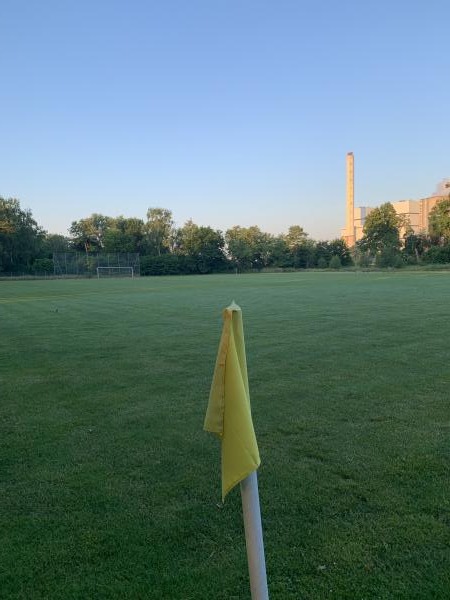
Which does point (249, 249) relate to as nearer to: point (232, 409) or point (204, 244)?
point (204, 244)

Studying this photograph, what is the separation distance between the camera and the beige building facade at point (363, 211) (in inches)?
4003

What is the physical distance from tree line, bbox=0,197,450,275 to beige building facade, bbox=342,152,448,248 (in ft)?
36.2

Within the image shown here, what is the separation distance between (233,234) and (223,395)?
93.3 meters

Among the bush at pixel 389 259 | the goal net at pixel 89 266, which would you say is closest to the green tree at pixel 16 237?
the goal net at pixel 89 266

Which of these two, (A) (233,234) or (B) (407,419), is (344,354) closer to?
(B) (407,419)

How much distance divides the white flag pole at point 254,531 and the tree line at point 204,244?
73911mm

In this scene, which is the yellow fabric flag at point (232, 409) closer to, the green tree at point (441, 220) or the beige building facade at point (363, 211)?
the green tree at point (441, 220)

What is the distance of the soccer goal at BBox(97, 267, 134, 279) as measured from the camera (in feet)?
238

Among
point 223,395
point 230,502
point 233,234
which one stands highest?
point 233,234

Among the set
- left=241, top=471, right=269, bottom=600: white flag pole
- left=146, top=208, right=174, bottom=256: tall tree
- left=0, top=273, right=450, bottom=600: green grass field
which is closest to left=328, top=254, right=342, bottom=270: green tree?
left=146, top=208, right=174, bottom=256: tall tree

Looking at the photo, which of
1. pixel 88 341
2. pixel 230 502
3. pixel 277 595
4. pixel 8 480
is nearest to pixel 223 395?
pixel 277 595

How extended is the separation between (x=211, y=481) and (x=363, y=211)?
13895 cm

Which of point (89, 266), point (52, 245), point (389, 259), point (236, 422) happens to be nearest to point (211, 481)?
point (236, 422)

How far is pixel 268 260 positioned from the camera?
91375 millimetres
